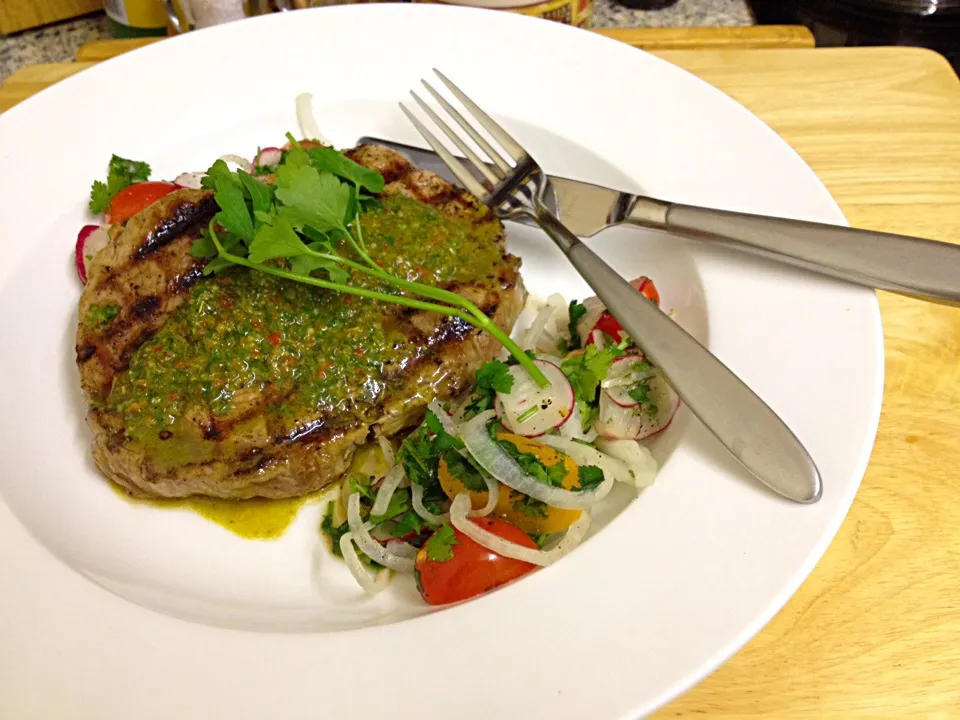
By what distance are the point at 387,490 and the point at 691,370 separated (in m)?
0.86

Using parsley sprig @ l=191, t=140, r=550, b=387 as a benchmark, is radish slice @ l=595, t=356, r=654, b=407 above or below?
below

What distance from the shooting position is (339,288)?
A: 1.95 meters

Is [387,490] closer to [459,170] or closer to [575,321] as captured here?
[575,321]

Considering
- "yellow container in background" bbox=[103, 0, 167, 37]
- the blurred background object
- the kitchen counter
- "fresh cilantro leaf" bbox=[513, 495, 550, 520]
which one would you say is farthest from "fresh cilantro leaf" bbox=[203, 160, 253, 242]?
the blurred background object

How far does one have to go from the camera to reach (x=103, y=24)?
4305 mm

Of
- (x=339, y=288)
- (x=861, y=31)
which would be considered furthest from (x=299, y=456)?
(x=861, y=31)

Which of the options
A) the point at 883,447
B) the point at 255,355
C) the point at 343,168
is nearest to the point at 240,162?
the point at 343,168

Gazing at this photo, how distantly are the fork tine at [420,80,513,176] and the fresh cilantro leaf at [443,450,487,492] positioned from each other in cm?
108

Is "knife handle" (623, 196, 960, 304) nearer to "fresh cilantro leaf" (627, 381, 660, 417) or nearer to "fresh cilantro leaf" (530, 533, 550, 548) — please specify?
"fresh cilantro leaf" (627, 381, 660, 417)

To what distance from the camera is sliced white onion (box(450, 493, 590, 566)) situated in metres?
1.75

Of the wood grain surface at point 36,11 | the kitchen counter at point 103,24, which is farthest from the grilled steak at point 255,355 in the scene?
the wood grain surface at point 36,11

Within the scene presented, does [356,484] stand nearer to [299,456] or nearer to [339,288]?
[299,456]

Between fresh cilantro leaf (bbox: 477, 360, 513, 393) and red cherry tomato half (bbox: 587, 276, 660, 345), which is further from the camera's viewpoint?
red cherry tomato half (bbox: 587, 276, 660, 345)

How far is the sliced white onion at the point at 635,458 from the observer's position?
1.84m
